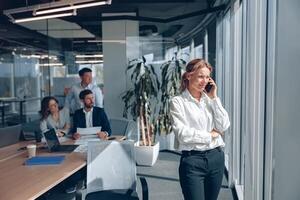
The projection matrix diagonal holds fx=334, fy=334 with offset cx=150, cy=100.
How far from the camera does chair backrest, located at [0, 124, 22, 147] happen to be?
12.9 feet

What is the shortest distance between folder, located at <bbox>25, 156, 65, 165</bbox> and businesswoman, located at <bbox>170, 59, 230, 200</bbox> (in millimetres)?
1171

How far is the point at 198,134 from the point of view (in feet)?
7.30

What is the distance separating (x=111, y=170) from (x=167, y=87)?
3.26 meters

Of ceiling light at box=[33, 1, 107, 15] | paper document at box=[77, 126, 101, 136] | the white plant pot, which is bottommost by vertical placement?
the white plant pot

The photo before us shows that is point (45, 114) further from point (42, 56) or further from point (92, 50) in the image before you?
point (42, 56)

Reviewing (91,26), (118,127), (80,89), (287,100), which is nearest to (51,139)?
(118,127)

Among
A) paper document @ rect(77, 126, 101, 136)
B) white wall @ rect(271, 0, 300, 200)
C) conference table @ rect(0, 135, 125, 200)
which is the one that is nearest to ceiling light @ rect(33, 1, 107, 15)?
paper document @ rect(77, 126, 101, 136)

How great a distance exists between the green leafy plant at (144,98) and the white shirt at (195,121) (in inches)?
135

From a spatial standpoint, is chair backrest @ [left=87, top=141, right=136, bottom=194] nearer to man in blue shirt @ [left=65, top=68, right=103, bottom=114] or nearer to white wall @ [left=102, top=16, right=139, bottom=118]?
man in blue shirt @ [left=65, top=68, right=103, bottom=114]

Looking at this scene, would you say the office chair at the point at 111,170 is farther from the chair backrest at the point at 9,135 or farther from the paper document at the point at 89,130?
the chair backrest at the point at 9,135

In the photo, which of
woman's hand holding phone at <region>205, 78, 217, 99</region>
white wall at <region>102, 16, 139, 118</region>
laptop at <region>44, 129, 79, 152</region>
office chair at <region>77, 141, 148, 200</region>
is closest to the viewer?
woman's hand holding phone at <region>205, 78, 217, 99</region>

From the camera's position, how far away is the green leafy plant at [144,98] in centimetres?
584

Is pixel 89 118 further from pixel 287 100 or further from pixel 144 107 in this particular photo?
pixel 287 100

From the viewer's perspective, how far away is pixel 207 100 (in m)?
2.43
